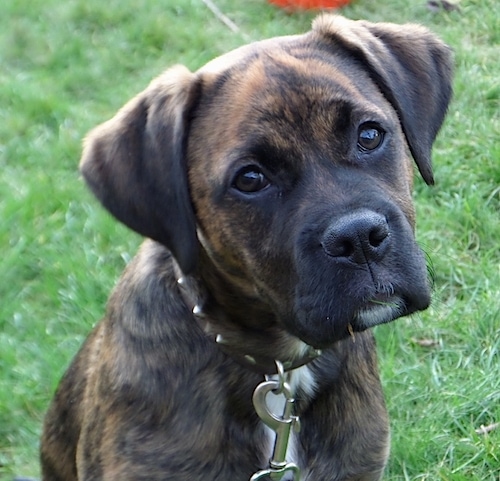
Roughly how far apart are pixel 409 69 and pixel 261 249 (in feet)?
2.70

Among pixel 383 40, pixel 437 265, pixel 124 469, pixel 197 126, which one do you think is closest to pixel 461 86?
pixel 437 265

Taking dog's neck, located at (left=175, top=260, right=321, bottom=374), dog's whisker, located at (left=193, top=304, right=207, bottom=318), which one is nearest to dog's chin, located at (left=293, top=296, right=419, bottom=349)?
dog's neck, located at (left=175, top=260, right=321, bottom=374)

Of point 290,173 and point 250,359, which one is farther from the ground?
point 290,173

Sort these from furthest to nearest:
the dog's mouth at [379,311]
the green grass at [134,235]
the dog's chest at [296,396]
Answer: the green grass at [134,235], the dog's chest at [296,396], the dog's mouth at [379,311]

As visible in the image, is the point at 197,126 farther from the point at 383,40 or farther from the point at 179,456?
the point at 179,456

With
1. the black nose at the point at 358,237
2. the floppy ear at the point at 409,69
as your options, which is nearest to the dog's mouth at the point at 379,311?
the black nose at the point at 358,237

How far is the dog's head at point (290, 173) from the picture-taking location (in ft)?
8.37

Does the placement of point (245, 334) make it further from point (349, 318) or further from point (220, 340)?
point (349, 318)

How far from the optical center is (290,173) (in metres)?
2.65

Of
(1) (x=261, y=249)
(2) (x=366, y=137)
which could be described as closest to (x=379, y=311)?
(1) (x=261, y=249)

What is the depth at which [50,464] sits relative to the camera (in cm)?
365

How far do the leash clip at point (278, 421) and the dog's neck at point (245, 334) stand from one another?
0.20 feet

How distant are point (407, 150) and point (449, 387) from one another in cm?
148

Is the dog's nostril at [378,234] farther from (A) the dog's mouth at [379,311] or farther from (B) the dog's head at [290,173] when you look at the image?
(A) the dog's mouth at [379,311]
